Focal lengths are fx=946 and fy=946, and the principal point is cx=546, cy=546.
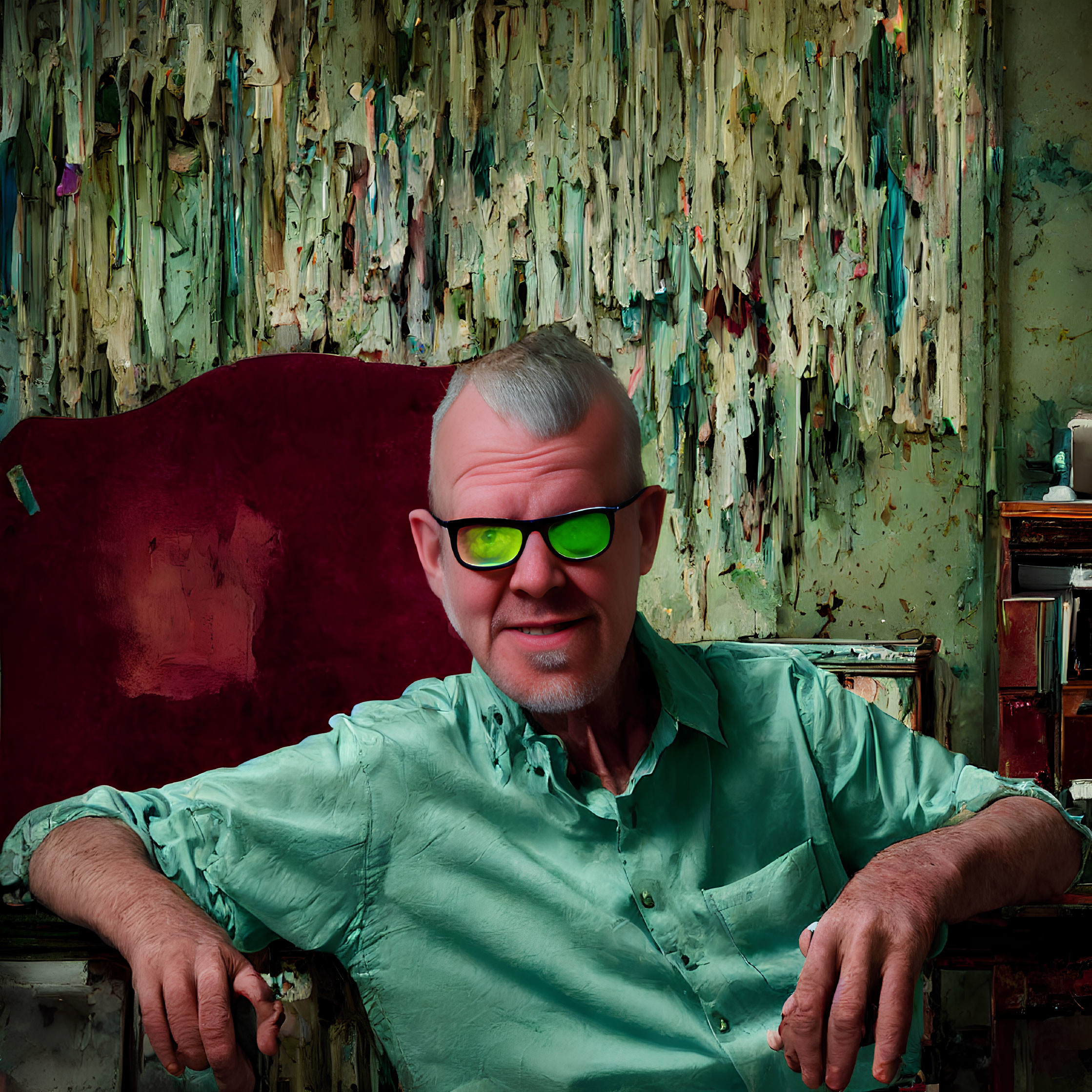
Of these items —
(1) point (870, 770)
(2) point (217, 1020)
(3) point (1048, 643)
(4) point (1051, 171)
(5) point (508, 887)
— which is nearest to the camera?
(2) point (217, 1020)

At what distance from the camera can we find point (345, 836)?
1.04 m

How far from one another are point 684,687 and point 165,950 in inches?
24.4

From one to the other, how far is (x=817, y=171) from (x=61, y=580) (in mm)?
1861

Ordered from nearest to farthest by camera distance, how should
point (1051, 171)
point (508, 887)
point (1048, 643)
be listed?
point (508, 887) < point (1048, 643) < point (1051, 171)

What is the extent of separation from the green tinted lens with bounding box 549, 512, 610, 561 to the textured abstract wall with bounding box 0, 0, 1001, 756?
1135 mm

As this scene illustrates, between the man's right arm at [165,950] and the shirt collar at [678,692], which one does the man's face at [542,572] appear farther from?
the man's right arm at [165,950]

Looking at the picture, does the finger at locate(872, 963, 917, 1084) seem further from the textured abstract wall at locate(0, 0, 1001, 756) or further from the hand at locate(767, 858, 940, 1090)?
the textured abstract wall at locate(0, 0, 1001, 756)

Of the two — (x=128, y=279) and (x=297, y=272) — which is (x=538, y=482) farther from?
(x=128, y=279)

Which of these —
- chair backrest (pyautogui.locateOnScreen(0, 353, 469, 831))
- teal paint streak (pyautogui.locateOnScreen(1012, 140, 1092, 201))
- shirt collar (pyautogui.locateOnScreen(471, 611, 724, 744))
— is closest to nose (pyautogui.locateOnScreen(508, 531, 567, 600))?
shirt collar (pyautogui.locateOnScreen(471, 611, 724, 744))

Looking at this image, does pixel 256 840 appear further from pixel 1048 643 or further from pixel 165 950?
pixel 1048 643

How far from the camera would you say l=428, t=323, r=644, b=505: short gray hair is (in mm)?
1143

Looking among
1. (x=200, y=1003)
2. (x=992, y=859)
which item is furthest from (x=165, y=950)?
(x=992, y=859)

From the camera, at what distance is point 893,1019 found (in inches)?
32.5

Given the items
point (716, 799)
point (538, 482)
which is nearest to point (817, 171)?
point (538, 482)
